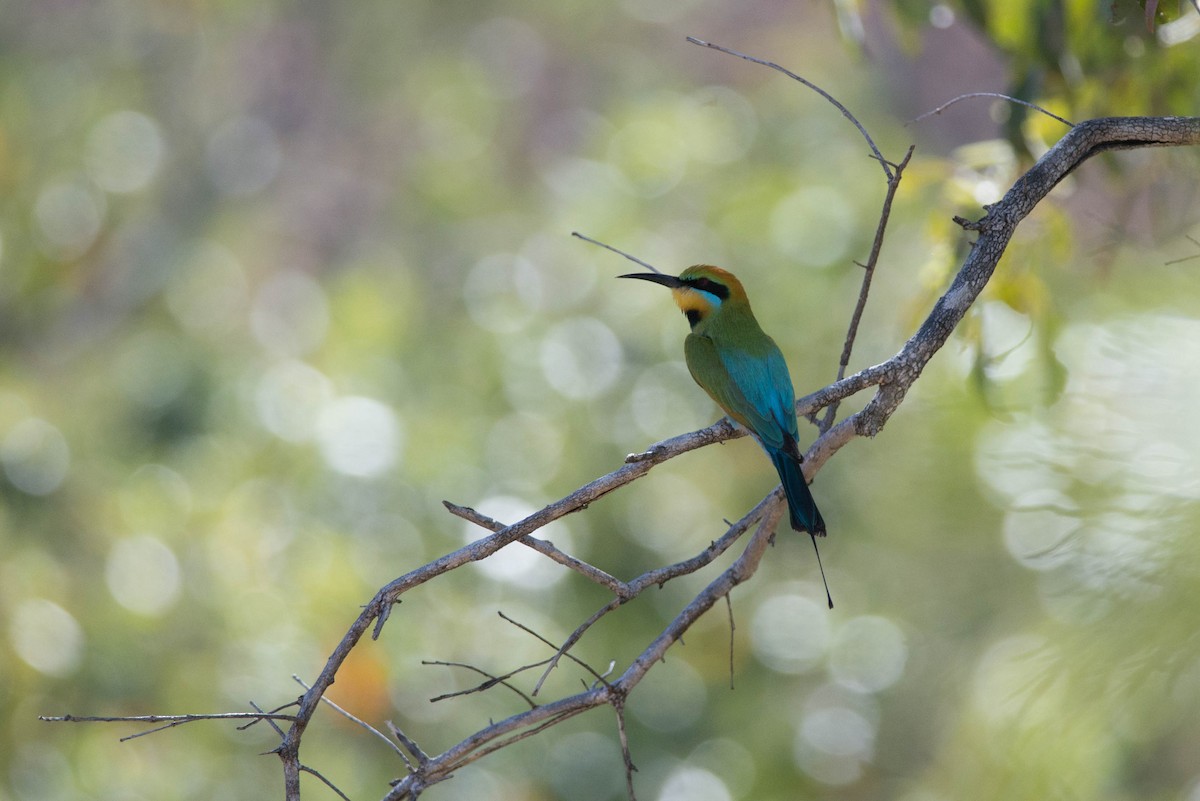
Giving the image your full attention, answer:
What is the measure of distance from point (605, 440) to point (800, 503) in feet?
7.17

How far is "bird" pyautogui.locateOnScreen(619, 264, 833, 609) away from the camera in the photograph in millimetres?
1461

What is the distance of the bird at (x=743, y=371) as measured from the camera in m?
1.46

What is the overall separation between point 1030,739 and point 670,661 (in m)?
1.64

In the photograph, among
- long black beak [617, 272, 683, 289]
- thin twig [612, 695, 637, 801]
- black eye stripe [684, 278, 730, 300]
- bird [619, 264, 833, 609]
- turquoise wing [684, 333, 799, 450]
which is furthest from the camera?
black eye stripe [684, 278, 730, 300]

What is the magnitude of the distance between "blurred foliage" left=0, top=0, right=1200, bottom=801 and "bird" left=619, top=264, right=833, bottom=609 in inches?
11.6

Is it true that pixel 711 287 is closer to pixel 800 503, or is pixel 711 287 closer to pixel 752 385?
pixel 752 385

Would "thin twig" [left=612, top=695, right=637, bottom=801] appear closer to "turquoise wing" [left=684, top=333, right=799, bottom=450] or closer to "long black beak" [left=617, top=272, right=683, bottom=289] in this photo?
"turquoise wing" [left=684, top=333, right=799, bottom=450]

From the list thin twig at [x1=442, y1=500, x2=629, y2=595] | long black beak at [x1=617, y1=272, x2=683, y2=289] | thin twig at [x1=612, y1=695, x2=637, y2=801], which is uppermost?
long black beak at [x1=617, y1=272, x2=683, y2=289]

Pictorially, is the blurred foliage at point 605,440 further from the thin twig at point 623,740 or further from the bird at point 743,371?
the thin twig at point 623,740

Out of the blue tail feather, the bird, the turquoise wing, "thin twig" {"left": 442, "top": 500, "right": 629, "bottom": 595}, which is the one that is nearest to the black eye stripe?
the bird

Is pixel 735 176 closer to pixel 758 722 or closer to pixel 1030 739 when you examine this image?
pixel 758 722

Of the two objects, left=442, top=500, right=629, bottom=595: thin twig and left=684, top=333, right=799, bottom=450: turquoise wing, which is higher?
left=684, top=333, right=799, bottom=450: turquoise wing

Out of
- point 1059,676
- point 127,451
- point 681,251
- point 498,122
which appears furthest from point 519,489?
point 498,122

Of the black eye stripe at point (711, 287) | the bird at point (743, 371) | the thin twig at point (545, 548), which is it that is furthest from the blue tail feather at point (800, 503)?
the black eye stripe at point (711, 287)
